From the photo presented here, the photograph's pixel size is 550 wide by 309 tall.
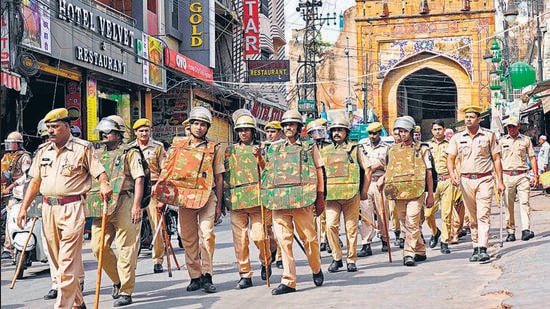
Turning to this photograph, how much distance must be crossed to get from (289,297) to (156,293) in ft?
5.05

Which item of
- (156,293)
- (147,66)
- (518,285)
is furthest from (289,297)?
(147,66)

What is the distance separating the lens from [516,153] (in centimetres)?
1177

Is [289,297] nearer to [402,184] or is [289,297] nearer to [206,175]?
[206,175]

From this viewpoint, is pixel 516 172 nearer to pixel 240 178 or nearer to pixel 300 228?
pixel 300 228

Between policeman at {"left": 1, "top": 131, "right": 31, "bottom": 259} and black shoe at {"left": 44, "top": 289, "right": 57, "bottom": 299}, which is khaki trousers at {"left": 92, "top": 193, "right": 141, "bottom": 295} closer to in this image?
black shoe at {"left": 44, "top": 289, "right": 57, "bottom": 299}

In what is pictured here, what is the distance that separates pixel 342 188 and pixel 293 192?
58.9 inches

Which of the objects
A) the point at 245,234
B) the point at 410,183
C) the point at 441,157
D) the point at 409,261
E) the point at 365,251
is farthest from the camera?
the point at 441,157

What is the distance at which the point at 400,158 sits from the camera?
10.2 m

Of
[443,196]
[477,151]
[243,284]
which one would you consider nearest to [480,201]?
[477,151]

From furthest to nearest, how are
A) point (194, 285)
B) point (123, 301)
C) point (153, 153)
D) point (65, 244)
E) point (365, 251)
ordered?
point (365, 251) < point (153, 153) < point (194, 285) < point (123, 301) < point (65, 244)

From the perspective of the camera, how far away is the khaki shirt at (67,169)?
6602mm

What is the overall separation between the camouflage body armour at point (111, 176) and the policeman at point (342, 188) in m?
2.60

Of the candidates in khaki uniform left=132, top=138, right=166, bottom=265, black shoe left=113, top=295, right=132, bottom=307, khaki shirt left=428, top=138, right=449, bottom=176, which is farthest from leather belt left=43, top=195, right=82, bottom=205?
khaki shirt left=428, top=138, right=449, bottom=176

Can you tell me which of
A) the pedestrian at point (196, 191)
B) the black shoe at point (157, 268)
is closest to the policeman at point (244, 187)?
the pedestrian at point (196, 191)
